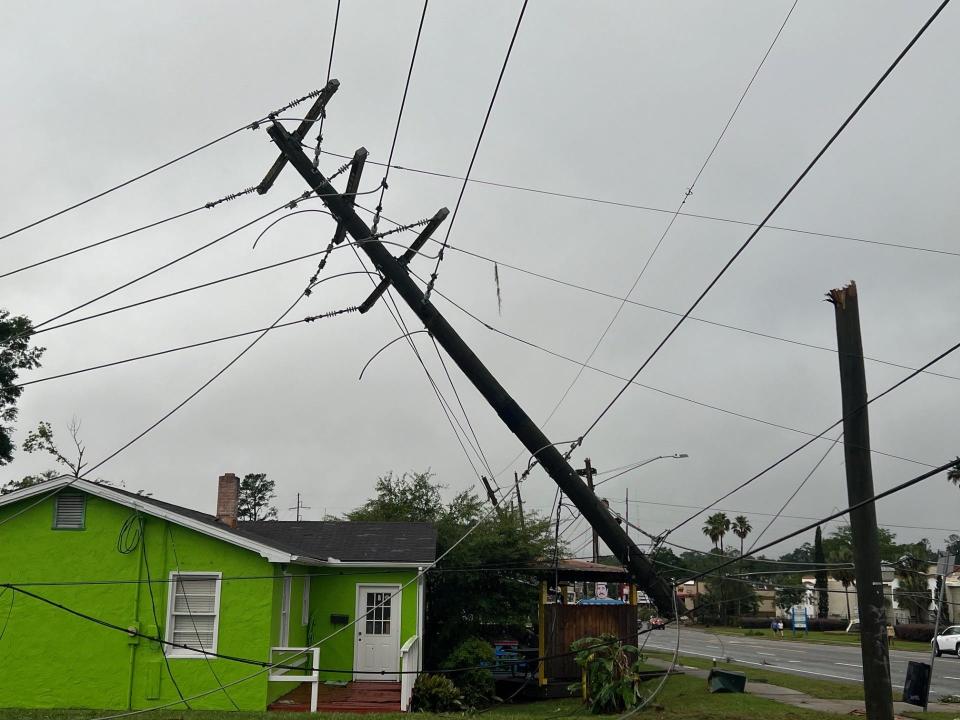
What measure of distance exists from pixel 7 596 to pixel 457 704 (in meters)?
9.38

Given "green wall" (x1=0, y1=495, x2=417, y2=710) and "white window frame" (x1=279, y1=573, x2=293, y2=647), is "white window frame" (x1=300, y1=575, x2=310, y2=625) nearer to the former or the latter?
"white window frame" (x1=279, y1=573, x2=293, y2=647)

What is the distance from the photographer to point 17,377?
142ft

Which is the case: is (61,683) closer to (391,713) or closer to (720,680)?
(391,713)

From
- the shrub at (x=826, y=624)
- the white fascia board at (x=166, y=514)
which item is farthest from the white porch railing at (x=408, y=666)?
the shrub at (x=826, y=624)

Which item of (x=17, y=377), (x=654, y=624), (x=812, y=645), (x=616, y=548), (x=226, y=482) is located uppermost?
(x=17, y=377)

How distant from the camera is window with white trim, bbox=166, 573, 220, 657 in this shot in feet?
56.4

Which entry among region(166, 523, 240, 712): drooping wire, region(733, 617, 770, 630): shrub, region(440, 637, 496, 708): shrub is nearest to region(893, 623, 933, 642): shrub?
region(733, 617, 770, 630): shrub

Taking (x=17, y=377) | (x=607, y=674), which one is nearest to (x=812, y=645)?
(x=607, y=674)

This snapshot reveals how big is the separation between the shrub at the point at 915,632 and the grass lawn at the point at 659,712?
111 feet

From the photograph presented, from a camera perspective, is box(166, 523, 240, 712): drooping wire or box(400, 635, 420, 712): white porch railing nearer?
box(166, 523, 240, 712): drooping wire

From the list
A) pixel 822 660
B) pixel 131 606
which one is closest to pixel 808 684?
pixel 822 660

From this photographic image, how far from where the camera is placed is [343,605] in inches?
838

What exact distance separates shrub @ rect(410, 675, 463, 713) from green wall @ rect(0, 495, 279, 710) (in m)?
3.45

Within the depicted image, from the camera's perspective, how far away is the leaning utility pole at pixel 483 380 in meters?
10.7
